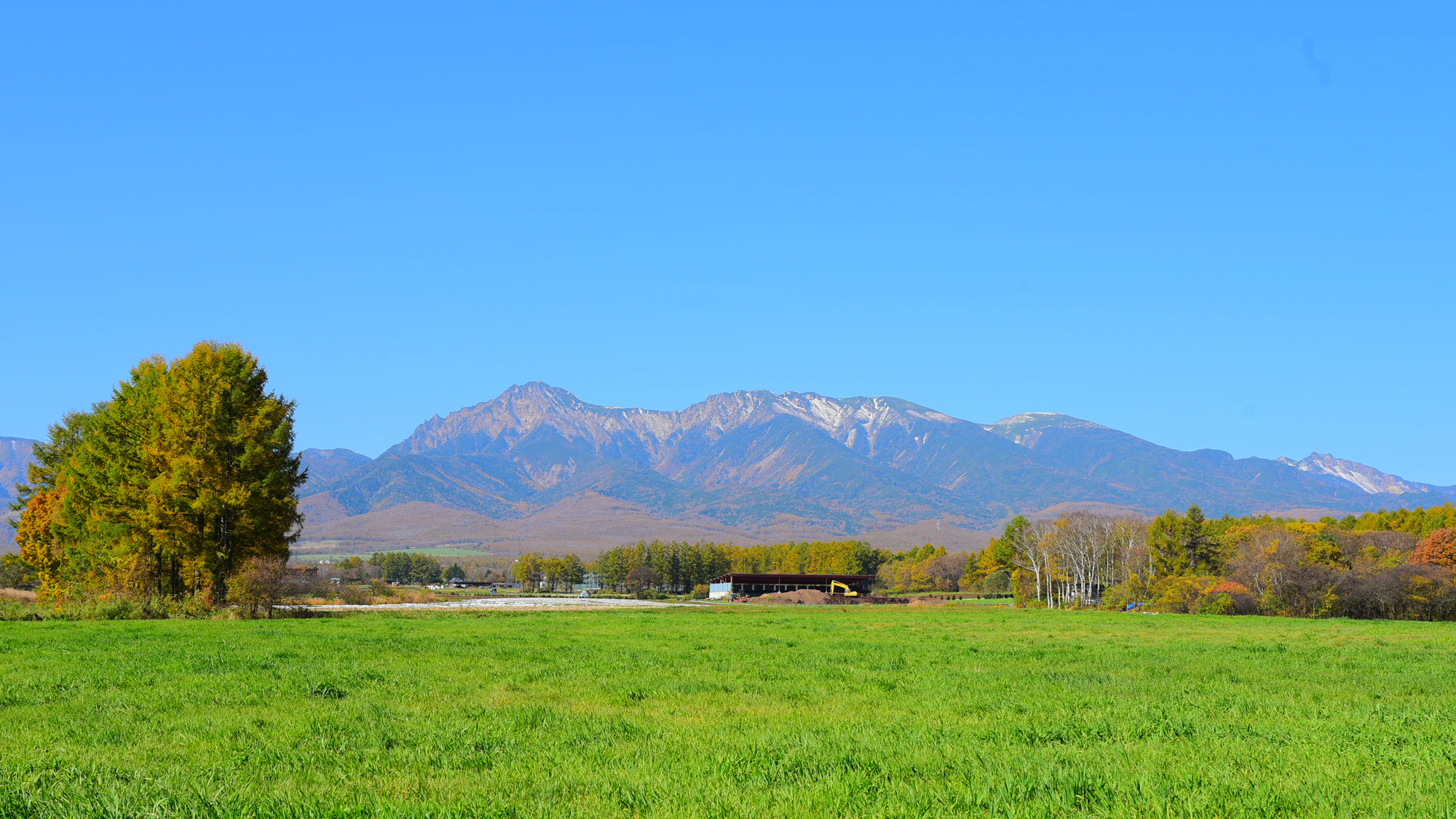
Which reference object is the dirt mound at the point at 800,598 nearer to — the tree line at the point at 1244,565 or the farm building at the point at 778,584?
the tree line at the point at 1244,565

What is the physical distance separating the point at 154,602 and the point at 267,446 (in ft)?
26.5

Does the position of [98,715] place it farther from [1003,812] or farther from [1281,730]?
[1281,730]

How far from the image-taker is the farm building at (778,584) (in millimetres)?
161250

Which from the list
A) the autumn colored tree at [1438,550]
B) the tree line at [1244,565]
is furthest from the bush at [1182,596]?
the autumn colored tree at [1438,550]

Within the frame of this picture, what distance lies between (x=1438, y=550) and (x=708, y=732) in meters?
104

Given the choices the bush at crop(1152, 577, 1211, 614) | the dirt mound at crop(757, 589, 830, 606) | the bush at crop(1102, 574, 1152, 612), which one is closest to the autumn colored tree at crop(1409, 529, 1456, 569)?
the bush at crop(1102, 574, 1152, 612)

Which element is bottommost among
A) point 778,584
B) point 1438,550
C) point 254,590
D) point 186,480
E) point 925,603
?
point 778,584

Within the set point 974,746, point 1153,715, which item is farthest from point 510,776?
point 1153,715

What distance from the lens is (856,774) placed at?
9.11 metres

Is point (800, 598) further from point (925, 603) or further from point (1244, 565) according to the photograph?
point (1244, 565)

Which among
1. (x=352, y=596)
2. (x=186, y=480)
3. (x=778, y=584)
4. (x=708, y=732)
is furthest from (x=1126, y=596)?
(x=708, y=732)

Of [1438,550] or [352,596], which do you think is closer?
[352,596]

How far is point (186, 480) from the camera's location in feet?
143

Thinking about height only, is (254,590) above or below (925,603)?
above
